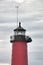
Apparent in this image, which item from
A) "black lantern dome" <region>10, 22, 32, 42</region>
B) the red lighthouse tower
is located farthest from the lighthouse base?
"black lantern dome" <region>10, 22, 32, 42</region>

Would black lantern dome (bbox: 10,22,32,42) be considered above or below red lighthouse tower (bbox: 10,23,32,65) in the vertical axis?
above

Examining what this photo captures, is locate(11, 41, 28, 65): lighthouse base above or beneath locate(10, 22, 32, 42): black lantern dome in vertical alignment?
beneath

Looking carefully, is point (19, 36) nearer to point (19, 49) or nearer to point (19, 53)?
point (19, 49)

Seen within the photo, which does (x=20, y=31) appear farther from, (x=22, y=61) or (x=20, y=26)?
(x=22, y=61)

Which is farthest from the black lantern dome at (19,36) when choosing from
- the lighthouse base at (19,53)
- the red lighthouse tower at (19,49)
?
the lighthouse base at (19,53)

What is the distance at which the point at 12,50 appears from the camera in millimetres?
27609

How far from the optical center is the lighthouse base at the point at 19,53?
2725cm

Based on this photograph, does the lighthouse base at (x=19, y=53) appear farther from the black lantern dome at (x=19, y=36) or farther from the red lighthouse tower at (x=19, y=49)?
the black lantern dome at (x=19, y=36)

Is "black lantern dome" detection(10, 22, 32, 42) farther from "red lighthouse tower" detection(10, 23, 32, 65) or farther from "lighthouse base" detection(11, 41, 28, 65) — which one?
"lighthouse base" detection(11, 41, 28, 65)

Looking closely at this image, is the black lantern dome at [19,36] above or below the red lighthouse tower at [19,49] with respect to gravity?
above

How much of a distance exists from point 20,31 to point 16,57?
3.39m

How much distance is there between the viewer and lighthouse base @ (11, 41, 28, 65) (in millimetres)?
27250

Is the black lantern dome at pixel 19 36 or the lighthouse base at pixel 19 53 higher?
the black lantern dome at pixel 19 36

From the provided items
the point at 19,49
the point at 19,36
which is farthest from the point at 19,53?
the point at 19,36
